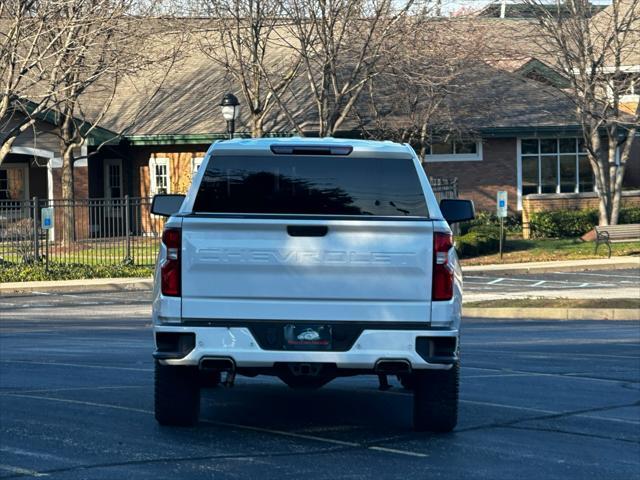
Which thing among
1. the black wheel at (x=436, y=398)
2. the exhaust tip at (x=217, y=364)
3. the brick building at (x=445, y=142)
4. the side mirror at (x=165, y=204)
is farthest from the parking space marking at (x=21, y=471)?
the brick building at (x=445, y=142)

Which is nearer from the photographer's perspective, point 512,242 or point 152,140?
point 512,242

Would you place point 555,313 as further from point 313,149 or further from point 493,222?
point 493,222

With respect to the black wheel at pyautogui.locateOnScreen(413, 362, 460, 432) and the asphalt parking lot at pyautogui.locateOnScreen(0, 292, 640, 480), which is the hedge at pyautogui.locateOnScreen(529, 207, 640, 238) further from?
the black wheel at pyautogui.locateOnScreen(413, 362, 460, 432)

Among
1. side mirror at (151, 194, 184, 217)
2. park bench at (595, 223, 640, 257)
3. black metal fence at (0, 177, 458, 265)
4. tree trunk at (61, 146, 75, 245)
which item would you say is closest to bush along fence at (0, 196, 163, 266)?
black metal fence at (0, 177, 458, 265)

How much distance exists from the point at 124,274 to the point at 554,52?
48.3 ft

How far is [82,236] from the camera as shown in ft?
104

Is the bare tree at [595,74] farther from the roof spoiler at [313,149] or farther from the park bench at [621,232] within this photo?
the roof spoiler at [313,149]

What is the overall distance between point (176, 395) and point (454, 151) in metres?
31.7

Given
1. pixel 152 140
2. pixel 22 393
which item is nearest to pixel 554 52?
pixel 152 140

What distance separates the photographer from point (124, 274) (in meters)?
29.2

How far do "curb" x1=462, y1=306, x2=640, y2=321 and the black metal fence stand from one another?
37.7 ft

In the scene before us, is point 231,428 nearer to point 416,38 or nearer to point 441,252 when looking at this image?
point 441,252

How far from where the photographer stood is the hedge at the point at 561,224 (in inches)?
1437

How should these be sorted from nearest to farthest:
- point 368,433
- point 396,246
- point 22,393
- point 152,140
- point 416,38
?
1. point 396,246
2. point 368,433
3. point 22,393
4. point 416,38
5. point 152,140
